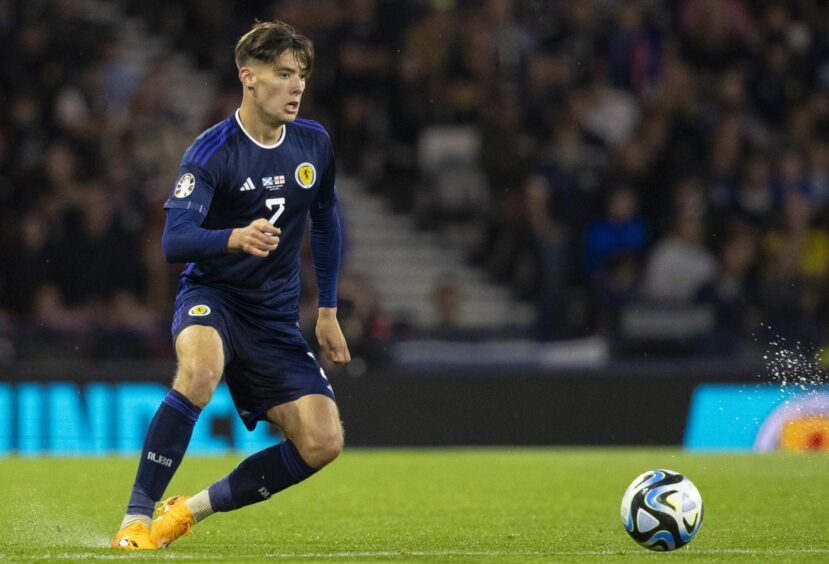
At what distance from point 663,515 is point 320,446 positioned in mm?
1346

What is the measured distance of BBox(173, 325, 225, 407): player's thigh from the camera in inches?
228

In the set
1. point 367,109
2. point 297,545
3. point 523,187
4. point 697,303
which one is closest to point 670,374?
point 697,303

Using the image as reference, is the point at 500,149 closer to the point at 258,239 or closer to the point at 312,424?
the point at 312,424

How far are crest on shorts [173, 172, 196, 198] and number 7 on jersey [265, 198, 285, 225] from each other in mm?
363

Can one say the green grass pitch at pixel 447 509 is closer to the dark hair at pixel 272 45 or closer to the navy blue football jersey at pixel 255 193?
the navy blue football jersey at pixel 255 193

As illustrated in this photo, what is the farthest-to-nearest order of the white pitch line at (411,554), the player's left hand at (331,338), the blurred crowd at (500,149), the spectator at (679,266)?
the spectator at (679,266) → the blurred crowd at (500,149) → the player's left hand at (331,338) → the white pitch line at (411,554)

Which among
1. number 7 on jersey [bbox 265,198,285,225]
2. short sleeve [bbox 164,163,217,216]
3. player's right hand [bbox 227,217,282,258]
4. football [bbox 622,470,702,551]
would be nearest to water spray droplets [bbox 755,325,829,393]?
football [bbox 622,470,702,551]

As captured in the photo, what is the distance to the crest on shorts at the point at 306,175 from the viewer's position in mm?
6125

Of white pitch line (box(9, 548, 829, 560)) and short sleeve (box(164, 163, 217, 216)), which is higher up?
short sleeve (box(164, 163, 217, 216))

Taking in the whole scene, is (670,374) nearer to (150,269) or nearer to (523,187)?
(523,187)

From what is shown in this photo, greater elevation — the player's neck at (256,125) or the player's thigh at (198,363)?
the player's neck at (256,125)

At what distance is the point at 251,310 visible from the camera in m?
6.09

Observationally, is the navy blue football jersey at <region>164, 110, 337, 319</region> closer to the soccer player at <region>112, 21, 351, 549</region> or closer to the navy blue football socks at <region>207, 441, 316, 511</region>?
the soccer player at <region>112, 21, 351, 549</region>

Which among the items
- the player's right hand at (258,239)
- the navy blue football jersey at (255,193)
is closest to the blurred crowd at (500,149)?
the navy blue football jersey at (255,193)
